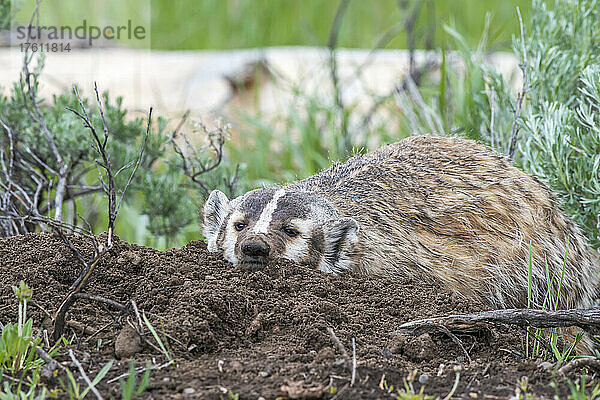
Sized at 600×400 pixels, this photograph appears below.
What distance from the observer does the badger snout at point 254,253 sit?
2.66 meters

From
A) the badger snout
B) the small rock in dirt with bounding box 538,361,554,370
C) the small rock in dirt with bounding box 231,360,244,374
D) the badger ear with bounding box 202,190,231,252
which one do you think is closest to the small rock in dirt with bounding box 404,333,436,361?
the small rock in dirt with bounding box 538,361,554,370

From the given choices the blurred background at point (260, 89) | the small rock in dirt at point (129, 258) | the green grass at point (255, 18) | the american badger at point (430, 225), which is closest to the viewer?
the small rock in dirt at point (129, 258)

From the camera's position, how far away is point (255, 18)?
8164 mm

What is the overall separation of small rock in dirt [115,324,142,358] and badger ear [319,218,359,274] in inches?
39.9

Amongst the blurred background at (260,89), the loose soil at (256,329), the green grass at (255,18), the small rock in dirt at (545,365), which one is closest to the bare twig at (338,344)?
the loose soil at (256,329)

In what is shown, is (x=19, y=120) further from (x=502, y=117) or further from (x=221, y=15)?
(x=221, y=15)

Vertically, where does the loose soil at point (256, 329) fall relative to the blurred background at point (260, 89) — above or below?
below

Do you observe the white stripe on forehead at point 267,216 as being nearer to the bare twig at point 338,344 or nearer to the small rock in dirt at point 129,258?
the small rock in dirt at point 129,258

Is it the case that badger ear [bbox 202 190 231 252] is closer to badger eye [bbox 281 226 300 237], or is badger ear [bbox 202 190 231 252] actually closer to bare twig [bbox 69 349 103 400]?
badger eye [bbox 281 226 300 237]

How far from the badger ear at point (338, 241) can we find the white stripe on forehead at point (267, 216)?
0.23m

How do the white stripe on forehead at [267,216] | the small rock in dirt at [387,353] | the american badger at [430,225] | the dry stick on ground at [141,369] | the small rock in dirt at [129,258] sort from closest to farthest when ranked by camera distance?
1. the dry stick on ground at [141,369]
2. the small rock in dirt at [387,353]
3. the small rock in dirt at [129,258]
4. the white stripe on forehead at [267,216]
5. the american badger at [430,225]

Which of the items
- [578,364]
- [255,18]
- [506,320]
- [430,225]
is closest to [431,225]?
[430,225]

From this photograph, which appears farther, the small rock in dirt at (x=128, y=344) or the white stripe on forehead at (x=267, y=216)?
the white stripe on forehead at (x=267, y=216)

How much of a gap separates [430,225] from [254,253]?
3.15 ft
